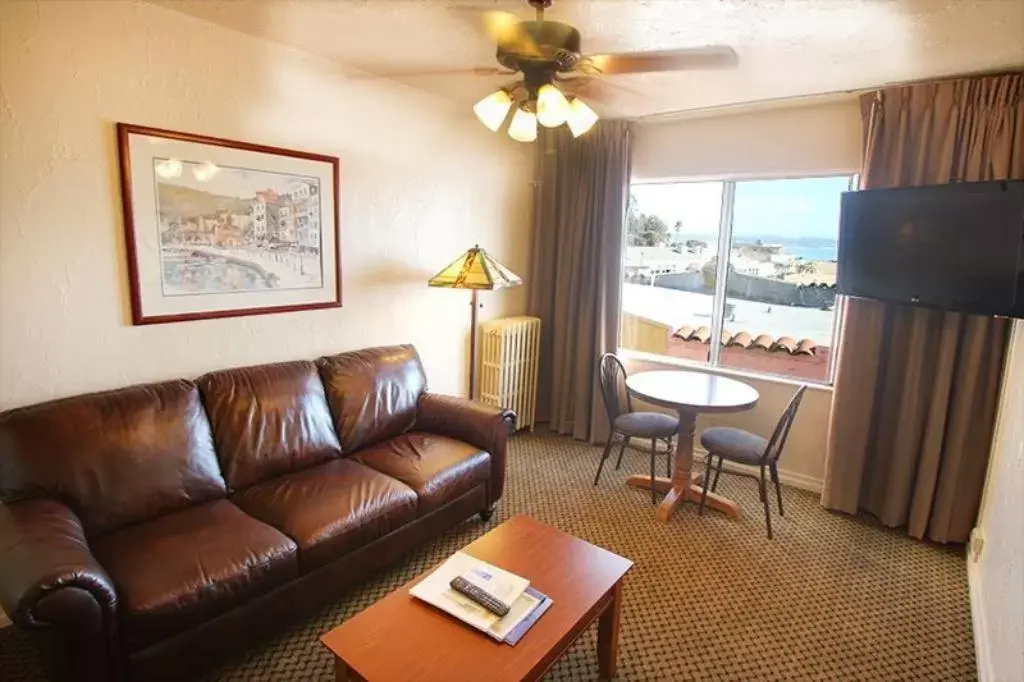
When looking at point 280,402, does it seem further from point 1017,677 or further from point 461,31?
point 1017,677

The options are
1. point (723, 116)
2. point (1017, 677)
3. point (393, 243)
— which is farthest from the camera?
point (723, 116)

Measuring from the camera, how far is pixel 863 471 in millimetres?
3090

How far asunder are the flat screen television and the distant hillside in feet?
10.3

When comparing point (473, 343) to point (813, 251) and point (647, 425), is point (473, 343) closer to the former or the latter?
point (647, 425)

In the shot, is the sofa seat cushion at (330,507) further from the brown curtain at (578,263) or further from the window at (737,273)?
the window at (737,273)

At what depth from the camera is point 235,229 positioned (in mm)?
2551

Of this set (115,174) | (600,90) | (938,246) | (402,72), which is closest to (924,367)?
(938,246)

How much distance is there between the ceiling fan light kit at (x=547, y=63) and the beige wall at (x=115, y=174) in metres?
1.14

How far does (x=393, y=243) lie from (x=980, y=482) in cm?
344

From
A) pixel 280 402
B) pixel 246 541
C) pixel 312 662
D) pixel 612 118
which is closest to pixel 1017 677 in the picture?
pixel 312 662

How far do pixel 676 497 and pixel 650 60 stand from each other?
7.42ft

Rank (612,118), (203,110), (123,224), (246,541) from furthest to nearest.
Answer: (612,118), (203,110), (123,224), (246,541)

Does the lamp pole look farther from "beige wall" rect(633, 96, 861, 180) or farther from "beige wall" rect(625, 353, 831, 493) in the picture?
"beige wall" rect(625, 353, 831, 493)

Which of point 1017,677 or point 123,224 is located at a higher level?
point 123,224
